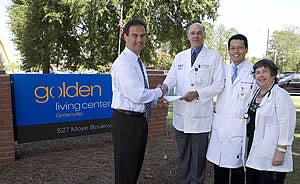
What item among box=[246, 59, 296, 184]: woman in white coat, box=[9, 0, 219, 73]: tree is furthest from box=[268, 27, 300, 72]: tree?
box=[246, 59, 296, 184]: woman in white coat

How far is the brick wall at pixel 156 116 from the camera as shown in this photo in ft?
18.2

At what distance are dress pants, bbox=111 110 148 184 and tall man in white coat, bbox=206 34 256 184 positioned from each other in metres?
0.82

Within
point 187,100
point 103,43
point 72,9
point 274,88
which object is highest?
point 72,9

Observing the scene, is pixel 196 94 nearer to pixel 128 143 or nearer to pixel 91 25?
pixel 128 143

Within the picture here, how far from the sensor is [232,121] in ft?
9.21

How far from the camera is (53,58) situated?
2141 centimetres

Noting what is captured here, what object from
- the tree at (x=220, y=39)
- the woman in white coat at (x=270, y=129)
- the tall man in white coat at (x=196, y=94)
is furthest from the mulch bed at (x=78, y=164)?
the tree at (x=220, y=39)

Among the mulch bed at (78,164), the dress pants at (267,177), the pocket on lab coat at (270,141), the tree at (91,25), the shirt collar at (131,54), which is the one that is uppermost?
the tree at (91,25)

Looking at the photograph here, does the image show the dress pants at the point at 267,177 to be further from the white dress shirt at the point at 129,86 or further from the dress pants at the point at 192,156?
the white dress shirt at the point at 129,86

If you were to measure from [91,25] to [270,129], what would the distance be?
19.0m

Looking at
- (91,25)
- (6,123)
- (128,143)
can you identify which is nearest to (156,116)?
(6,123)

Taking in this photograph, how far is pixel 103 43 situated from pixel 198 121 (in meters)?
19.2

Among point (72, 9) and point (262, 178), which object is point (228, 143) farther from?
point (72, 9)

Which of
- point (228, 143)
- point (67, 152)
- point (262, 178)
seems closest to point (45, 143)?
point (67, 152)
